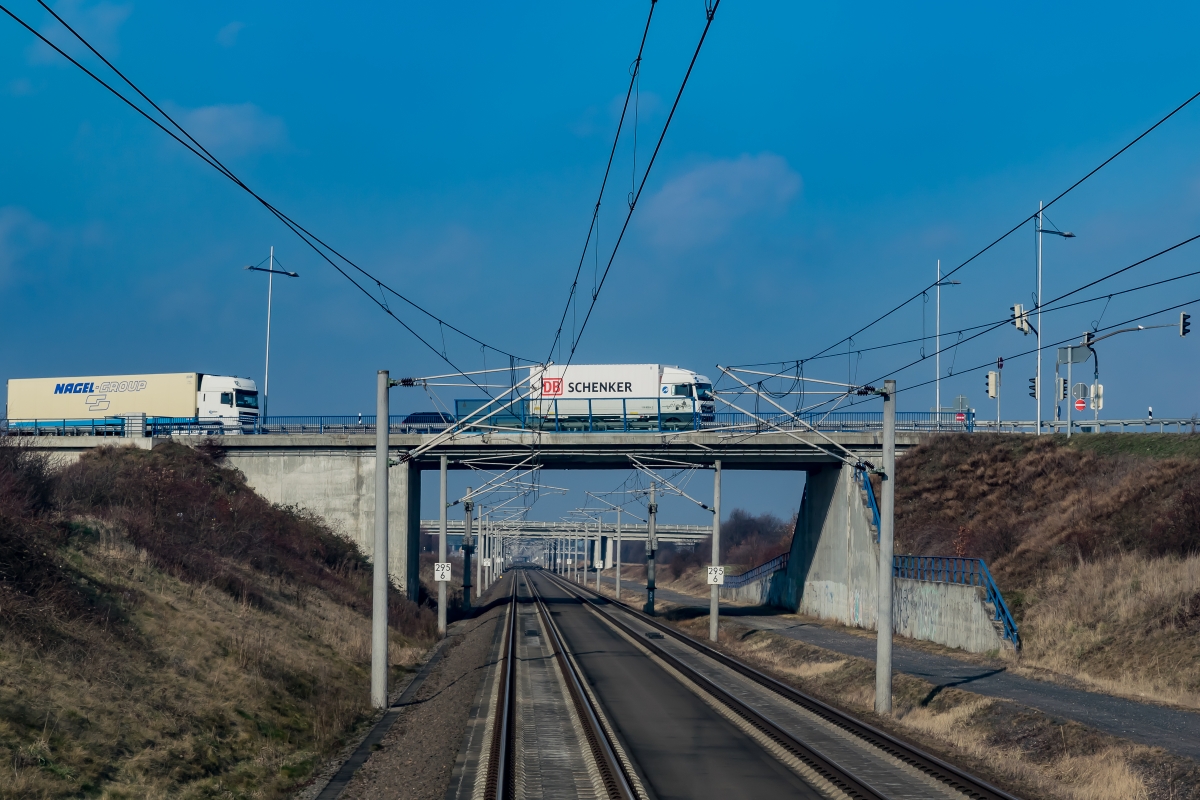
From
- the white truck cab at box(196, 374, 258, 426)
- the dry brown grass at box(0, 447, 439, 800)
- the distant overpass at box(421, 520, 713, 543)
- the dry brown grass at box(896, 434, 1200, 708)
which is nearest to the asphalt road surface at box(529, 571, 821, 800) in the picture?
the dry brown grass at box(0, 447, 439, 800)

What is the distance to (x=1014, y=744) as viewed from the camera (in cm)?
1972

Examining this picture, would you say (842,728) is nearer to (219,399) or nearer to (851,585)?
(851,585)

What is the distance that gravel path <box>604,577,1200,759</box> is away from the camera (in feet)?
61.4

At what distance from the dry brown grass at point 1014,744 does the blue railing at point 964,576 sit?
366 cm

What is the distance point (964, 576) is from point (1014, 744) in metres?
14.9

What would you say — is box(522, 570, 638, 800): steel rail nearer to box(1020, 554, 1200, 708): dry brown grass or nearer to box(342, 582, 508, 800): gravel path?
box(342, 582, 508, 800): gravel path

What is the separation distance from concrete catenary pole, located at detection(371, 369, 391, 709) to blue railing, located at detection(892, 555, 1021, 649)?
12.7 m

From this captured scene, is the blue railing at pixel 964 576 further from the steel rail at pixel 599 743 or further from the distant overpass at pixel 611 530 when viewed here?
the distant overpass at pixel 611 530

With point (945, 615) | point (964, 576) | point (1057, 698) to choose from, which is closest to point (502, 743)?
point (1057, 698)

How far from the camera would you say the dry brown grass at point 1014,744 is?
50.9 ft

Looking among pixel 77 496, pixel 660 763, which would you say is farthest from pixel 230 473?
pixel 660 763

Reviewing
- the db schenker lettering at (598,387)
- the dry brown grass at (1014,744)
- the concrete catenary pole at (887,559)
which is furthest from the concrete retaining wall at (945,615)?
the db schenker lettering at (598,387)

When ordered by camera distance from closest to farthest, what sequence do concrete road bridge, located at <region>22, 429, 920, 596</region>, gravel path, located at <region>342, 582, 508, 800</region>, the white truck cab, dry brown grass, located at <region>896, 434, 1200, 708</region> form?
1. gravel path, located at <region>342, 582, 508, 800</region>
2. dry brown grass, located at <region>896, 434, 1200, 708</region>
3. concrete road bridge, located at <region>22, 429, 920, 596</region>
4. the white truck cab

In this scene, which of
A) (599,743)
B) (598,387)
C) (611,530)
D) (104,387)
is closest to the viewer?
(599,743)
